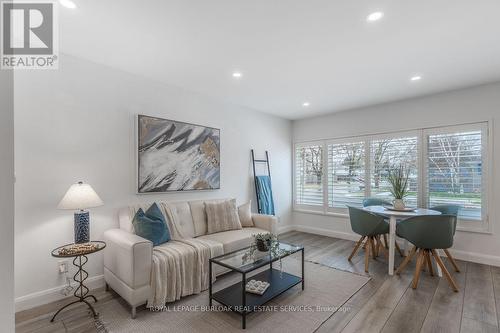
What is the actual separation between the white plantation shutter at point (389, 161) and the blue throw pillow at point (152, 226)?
3.67 metres

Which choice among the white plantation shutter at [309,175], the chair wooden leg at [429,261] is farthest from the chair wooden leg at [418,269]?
the white plantation shutter at [309,175]

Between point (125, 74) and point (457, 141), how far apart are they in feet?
15.9

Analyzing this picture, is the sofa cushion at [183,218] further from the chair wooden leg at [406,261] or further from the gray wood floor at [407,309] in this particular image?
the chair wooden leg at [406,261]

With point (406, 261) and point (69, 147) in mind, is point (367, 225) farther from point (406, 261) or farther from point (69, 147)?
point (69, 147)

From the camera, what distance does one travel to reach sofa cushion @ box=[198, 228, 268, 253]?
9.91 feet

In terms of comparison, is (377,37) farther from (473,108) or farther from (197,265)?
(197,265)

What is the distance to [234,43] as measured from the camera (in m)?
2.39

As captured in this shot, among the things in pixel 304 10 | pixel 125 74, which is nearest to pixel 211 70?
pixel 125 74

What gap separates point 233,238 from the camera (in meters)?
3.15

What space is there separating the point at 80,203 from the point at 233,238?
1.74m

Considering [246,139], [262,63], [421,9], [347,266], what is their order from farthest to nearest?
[246,139], [347,266], [262,63], [421,9]

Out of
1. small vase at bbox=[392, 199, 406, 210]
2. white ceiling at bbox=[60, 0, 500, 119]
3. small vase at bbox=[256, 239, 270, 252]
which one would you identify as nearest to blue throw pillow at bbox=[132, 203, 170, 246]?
small vase at bbox=[256, 239, 270, 252]

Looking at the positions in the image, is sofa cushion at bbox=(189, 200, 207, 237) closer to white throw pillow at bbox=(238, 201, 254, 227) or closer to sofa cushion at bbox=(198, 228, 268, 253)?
sofa cushion at bbox=(198, 228, 268, 253)

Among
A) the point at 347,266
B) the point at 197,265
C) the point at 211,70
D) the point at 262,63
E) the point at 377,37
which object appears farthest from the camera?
the point at 347,266
